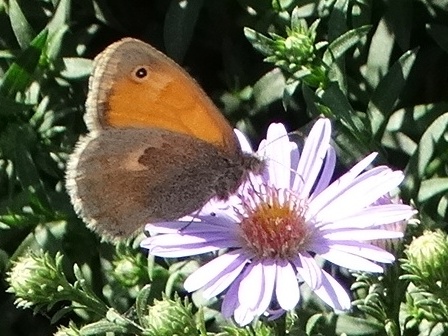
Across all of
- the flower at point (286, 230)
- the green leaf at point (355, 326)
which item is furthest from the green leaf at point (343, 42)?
the green leaf at point (355, 326)

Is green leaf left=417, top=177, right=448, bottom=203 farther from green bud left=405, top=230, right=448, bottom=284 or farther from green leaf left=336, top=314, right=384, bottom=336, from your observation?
green bud left=405, top=230, right=448, bottom=284

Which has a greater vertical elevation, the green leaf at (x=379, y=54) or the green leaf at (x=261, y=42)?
the green leaf at (x=261, y=42)

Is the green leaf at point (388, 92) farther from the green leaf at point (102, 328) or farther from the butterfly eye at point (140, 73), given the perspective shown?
the green leaf at point (102, 328)

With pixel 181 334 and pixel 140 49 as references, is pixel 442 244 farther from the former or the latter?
pixel 140 49

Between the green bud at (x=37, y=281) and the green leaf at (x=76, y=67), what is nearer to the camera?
the green bud at (x=37, y=281)

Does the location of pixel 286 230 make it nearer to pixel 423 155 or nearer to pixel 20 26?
pixel 423 155

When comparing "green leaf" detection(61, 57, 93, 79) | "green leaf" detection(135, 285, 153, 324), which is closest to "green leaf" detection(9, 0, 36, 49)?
"green leaf" detection(61, 57, 93, 79)

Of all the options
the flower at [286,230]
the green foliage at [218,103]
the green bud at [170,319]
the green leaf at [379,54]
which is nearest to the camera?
the flower at [286,230]
